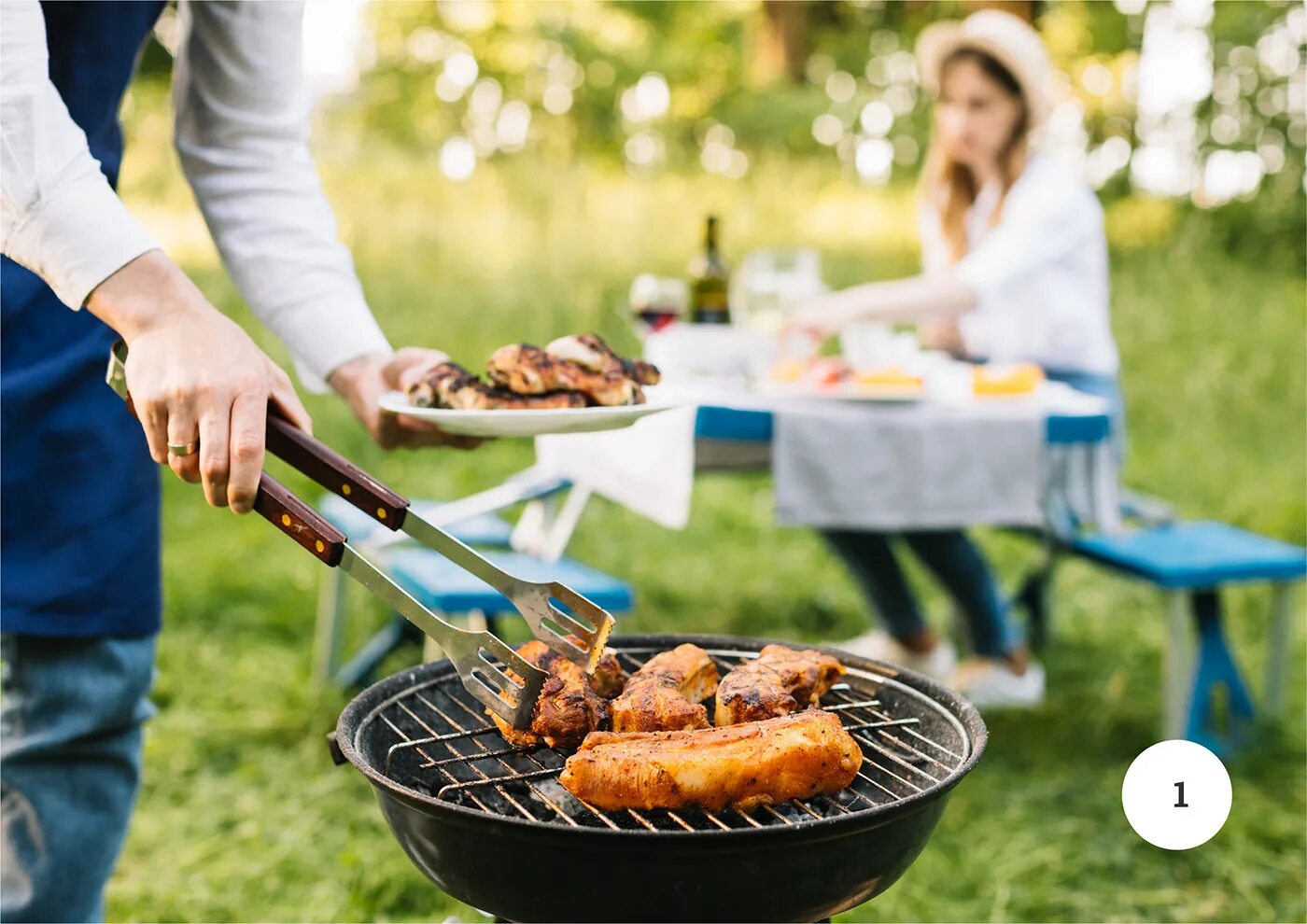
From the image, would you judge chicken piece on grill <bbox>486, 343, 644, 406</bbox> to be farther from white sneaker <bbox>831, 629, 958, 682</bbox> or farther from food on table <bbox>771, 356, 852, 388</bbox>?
white sneaker <bbox>831, 629, 958, 682</bbox>

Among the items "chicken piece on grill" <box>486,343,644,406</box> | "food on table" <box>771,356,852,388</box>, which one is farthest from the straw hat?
"chicken piece on grill" <box>486,343,644,406</box>

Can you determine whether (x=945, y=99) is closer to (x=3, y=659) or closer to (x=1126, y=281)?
(x=3, y=659)

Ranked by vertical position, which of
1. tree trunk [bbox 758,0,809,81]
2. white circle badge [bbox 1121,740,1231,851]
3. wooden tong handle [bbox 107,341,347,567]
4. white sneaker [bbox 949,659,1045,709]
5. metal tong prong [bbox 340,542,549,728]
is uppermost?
tree trunk [bbox 758,0,809,81]

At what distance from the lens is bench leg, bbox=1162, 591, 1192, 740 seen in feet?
13.0

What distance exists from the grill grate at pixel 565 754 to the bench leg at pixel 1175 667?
242 cm

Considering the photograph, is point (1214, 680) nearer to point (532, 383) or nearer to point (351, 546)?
point (532, 383)

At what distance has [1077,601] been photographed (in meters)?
5.57

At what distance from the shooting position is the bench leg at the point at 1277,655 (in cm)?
421

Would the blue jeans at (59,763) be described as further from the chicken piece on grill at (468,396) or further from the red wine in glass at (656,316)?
the red wine in glass at (656,316)

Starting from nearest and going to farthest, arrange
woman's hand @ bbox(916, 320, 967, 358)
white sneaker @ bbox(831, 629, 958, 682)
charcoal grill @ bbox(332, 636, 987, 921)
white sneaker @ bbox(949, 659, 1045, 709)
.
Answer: charcoal grill @ bbox(332, 636, 987, 921)
white sneaker @ bbox(949, 659, 1045, 709)
white sneaker @ bbox(831, 629, 958, 682)
woman's hand @ bbox(916, 320, 967, 358)

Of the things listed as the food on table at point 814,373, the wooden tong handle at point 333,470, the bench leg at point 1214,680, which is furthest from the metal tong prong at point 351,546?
the bench leg at point 1214,680

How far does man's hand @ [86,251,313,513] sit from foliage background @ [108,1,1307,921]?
1954mm

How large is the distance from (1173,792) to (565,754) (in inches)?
38.3

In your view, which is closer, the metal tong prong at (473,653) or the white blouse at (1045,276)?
the metal tong prong at (473,653)
